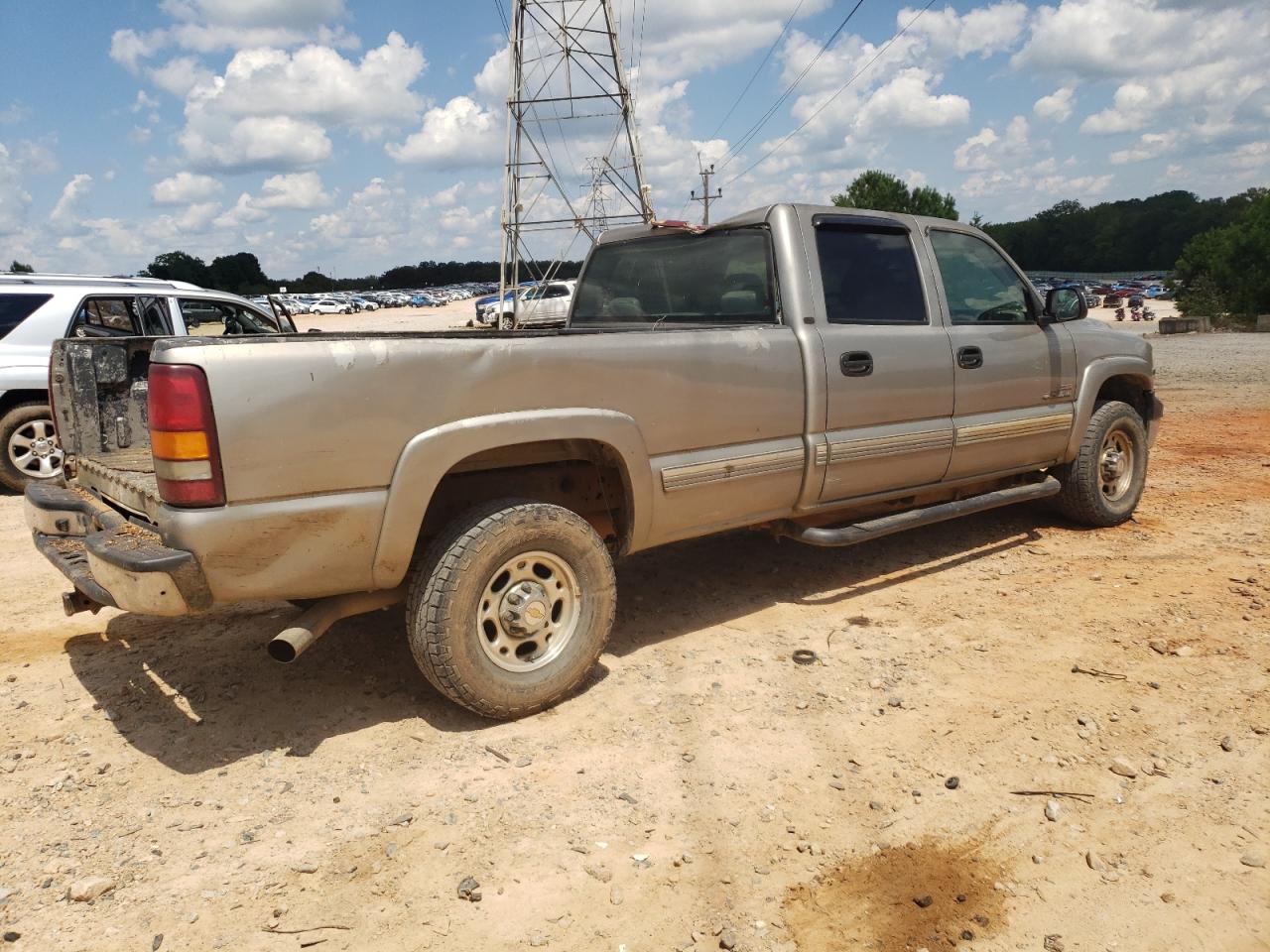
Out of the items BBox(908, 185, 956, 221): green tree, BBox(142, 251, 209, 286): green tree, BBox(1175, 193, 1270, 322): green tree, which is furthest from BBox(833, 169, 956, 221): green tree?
BBox(142, 251, 209, 286): green tree

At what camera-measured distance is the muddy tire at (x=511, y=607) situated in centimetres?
329

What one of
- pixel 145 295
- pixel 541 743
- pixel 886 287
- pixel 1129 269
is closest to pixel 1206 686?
pixel 886 287

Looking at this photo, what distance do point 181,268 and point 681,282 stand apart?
100078 mm

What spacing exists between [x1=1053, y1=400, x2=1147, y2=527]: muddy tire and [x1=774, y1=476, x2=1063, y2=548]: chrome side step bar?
0.29 meters

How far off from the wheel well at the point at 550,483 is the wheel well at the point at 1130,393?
12.7 ft

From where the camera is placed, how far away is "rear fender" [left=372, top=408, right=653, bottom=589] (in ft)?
10.4

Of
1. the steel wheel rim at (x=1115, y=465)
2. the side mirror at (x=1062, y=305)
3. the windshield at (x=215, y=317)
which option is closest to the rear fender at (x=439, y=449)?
the side mirror at (x=1062, y=305)

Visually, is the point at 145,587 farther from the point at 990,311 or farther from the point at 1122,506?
the point at 1122,506

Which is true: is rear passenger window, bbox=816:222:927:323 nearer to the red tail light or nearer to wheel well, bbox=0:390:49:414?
the red tail light

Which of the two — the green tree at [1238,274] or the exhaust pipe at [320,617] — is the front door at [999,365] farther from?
the green tree at [1238,274]

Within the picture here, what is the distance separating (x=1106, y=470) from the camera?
6.04 metres

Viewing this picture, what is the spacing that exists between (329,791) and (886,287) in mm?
3521

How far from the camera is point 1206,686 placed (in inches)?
146

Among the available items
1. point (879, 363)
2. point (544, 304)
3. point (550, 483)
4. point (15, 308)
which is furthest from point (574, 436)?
point (544, 304)
